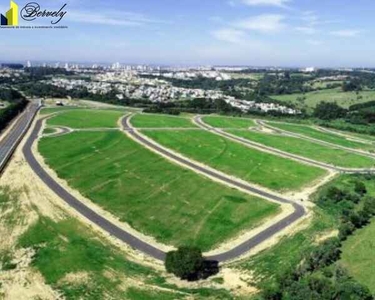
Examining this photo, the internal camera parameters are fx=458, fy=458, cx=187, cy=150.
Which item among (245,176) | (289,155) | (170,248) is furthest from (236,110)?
(170,248)

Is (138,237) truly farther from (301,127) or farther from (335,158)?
(301,127)

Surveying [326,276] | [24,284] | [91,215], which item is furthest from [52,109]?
[326,276]

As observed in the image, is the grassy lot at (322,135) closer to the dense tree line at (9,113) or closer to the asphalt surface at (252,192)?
the asphalt surface at (252,192)

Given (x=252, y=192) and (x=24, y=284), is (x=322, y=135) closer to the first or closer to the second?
(x=252, y=192)

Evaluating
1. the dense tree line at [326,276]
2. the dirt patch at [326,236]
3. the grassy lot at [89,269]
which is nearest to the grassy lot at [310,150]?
the dense tree line at [326,276]

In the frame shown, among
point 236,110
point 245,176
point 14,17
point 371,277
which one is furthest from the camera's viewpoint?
point 236,110

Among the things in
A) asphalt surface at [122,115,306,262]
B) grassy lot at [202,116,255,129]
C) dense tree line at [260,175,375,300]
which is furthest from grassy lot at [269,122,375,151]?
dense tree line at [260,175,375,300]
